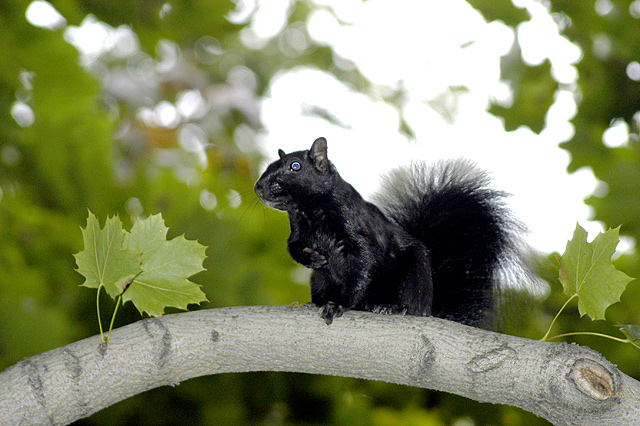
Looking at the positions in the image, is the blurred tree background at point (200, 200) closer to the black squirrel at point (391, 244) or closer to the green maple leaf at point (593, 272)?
the black squirrel at point (391, 244)

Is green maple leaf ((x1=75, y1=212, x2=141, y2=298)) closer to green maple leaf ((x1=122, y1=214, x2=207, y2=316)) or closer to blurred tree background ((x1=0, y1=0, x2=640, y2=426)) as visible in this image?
green maple leaf ((x1=122, y1=214, x2=207, y2=316))

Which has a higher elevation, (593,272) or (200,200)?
(200,200)

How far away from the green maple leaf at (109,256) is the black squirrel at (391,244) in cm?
36

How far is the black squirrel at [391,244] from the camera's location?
1.18m

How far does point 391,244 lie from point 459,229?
0.87 feet

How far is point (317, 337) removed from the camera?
1006 millimetres

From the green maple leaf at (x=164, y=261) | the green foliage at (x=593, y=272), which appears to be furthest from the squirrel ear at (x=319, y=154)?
the green foliage at (x=593, y=272)

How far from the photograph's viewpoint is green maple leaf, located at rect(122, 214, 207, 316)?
3.03 feet

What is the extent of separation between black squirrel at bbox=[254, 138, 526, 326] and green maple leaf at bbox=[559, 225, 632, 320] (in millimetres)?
322

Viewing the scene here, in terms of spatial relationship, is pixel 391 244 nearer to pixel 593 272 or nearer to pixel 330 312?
pixel 330 312

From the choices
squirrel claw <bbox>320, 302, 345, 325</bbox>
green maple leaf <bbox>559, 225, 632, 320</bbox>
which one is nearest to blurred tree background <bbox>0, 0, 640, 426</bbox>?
squirrel claw <bbox>320, 302, 345, 325</bbox>

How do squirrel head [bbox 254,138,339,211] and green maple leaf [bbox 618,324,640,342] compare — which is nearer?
green maple leaf [bbox 618,324,640,342]

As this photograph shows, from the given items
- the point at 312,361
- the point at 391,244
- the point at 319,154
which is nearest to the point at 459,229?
the point at 391,244

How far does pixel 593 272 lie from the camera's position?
0.92 meters
